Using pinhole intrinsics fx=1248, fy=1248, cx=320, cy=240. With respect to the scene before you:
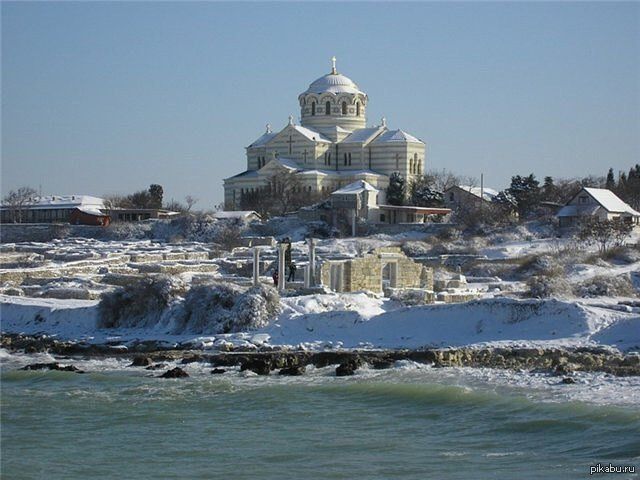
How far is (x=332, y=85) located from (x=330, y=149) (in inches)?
194

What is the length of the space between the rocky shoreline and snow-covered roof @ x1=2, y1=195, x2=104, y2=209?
47.5 m

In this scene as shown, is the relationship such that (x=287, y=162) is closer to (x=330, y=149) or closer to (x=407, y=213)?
(x=330, y=149)

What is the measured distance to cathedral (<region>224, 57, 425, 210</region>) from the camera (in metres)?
71.4

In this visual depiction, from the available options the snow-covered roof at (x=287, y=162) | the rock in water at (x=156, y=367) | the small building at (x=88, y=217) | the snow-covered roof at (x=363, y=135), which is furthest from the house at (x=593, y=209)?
the rock in water at (x=156, y=367)

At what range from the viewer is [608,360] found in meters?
22.3

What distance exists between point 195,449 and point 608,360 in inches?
338

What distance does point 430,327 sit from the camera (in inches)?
1021

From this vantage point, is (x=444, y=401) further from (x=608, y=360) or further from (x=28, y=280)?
(x=28, y=280)

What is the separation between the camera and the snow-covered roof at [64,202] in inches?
A: 2827

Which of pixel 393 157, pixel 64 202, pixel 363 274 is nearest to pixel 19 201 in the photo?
pixel 64 202

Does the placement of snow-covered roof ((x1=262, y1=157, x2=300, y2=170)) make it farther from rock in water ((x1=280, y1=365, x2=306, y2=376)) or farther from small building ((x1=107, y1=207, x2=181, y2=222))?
rock in water ((x1=280, y1=365, x2=306, y2=376))

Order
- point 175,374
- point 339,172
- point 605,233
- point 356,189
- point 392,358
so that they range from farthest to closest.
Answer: point 339,172 < point 356,189 < point 605,233 < point 392,358 < point 175,374

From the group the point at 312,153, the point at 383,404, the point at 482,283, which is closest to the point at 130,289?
the point at 383,404

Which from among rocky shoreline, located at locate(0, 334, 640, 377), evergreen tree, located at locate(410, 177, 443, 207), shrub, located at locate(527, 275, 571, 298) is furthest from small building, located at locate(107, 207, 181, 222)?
rocky shoreline, located at locate(0, 334, 640, 377)
